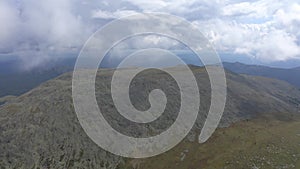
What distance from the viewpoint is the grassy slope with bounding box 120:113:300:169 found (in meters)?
150

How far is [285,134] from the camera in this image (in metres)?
188

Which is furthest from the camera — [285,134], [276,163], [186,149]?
[186,149]

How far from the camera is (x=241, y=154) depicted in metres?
165

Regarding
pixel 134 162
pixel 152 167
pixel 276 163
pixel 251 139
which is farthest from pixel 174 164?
pixel 276 163

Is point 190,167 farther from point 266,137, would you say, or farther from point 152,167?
point 266,137

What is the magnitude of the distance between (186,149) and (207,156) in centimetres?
2025

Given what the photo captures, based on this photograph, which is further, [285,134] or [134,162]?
[134,162]

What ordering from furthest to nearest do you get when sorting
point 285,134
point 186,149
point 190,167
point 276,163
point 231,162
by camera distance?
point 186,149 → point 285,134 → point 190,167 → point 231,162 → point 276,163

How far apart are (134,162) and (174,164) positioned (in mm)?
25179

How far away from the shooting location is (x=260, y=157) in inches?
6083

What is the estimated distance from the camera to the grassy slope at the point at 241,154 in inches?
5910

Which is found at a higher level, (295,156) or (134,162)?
(295,156)

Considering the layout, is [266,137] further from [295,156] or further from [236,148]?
[295,156]

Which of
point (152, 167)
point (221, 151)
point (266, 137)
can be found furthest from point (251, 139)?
point (152, 167)
